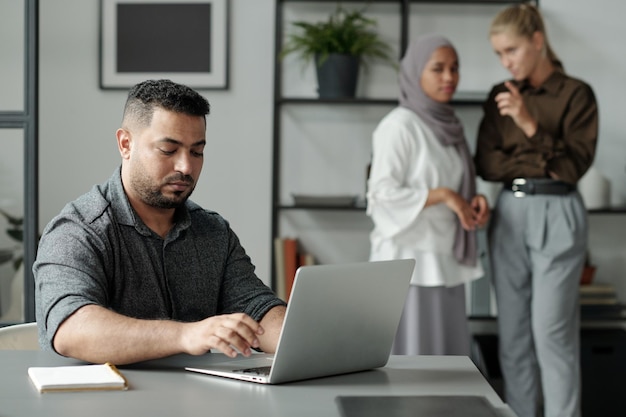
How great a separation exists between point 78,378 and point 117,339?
155 millimetres

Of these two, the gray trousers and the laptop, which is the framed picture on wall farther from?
the laptop

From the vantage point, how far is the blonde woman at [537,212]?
353cm

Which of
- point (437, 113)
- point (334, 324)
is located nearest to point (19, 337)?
point (334, 324)

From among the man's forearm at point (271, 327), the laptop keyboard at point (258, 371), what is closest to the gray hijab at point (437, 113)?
the man's forearm at point (271, 327)

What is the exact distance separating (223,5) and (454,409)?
315 cm

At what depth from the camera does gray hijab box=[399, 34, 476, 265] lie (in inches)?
141

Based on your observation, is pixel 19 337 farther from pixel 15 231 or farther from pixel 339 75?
pixel 339 75

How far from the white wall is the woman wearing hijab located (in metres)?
0.75

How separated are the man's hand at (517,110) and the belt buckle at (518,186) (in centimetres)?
17

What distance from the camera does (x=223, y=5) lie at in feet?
14.1

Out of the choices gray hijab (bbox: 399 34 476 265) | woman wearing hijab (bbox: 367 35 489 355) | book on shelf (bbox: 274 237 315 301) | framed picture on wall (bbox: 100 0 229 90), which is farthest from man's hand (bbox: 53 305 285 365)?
framed picture on wall (bbox: 100 0 229 90)

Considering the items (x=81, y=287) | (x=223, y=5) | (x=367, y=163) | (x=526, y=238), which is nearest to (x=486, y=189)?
(x=367, y=163)

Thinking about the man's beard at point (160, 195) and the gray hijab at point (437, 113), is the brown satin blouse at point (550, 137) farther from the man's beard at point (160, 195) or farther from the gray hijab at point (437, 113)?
the man's beard at point (160, 195)

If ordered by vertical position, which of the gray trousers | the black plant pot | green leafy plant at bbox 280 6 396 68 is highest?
green leafy plant at bbox 280 6 396 68
